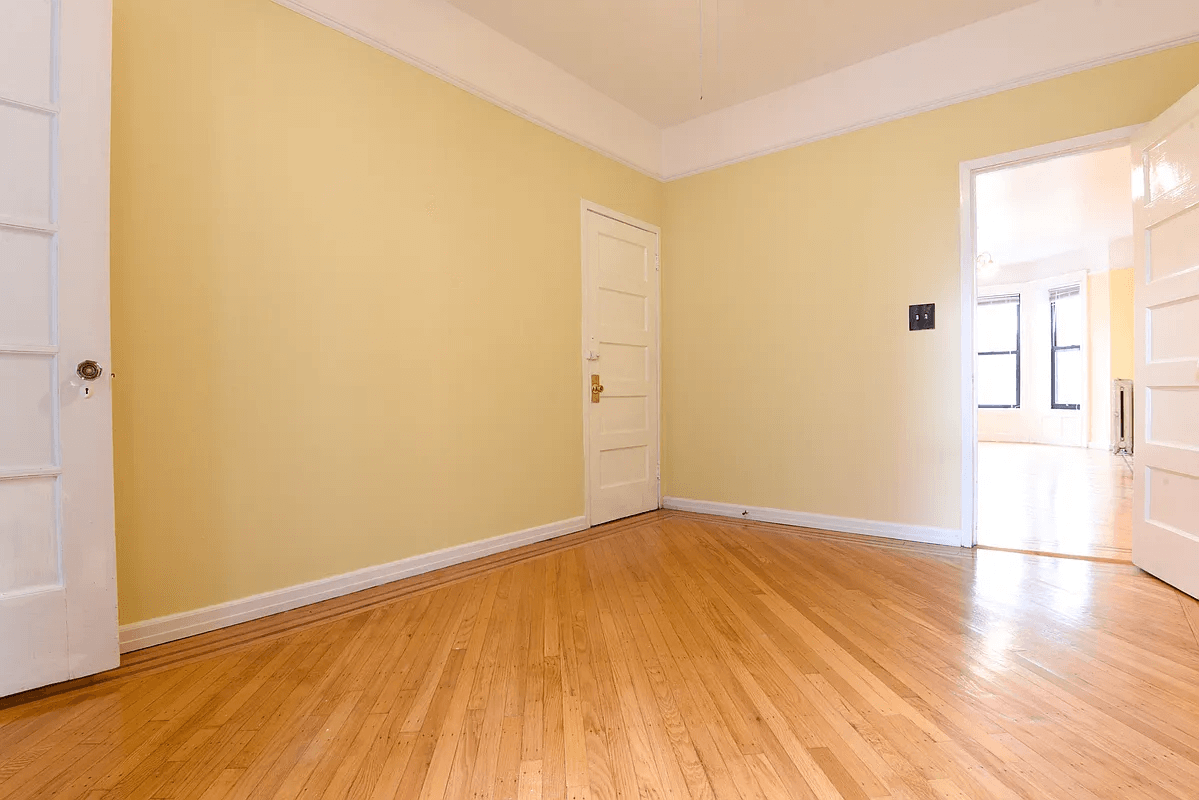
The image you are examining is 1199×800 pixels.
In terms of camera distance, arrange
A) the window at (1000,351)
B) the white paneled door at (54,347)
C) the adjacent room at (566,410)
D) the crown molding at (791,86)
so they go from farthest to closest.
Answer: the window at (1000,351) < the crown molding at (791,86) < the white paneled door at (54,347) < the adjacent room at (566,410)

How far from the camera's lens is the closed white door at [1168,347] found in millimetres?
2502

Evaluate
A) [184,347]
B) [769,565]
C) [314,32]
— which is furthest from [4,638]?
[769,565]

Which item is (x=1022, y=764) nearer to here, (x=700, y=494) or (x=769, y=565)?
(x=769, y=565)

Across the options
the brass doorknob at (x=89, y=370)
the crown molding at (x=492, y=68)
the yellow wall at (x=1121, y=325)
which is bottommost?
the brass doorknob at (x=89, y=370)

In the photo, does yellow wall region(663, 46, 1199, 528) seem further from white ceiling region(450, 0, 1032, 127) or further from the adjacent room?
white ceiling region(450, 0, 1032, 127)

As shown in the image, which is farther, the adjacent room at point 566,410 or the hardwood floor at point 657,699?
the adjacent room at point 566,410

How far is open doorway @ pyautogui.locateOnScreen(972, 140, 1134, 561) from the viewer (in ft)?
15.9

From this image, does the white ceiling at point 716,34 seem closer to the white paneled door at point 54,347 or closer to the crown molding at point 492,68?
the crown molding at point 492,68

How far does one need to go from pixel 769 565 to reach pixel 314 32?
329 cm

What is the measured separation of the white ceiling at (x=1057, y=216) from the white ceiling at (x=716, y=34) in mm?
1191

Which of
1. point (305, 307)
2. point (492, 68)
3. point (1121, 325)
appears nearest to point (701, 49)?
point (492, 68)

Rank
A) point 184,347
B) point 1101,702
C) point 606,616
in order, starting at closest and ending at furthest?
point 1101,702
point 184,347
point 606,616

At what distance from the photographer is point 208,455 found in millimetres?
2295

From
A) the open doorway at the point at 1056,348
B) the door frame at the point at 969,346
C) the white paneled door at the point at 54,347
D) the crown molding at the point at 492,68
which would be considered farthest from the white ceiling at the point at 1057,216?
the white paneled door at the point at 54,347
